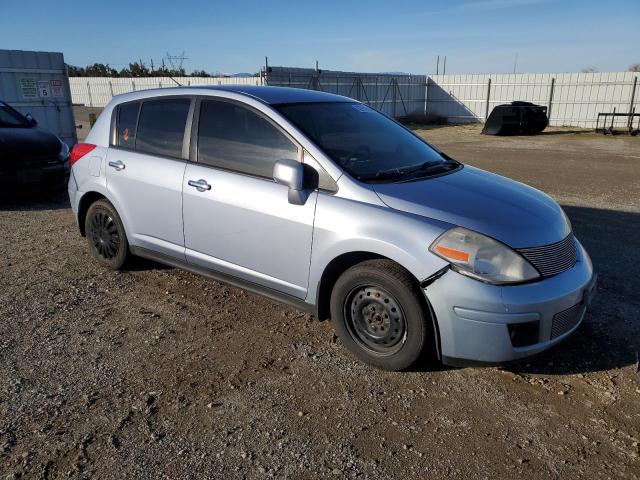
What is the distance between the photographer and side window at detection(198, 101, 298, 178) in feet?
12.0

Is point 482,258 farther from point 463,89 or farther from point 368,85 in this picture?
point 463,89

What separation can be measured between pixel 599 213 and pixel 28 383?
7430 mm

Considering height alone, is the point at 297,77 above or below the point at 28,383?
above

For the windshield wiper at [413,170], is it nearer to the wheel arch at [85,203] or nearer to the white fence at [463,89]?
the wheel arch at [85,203]

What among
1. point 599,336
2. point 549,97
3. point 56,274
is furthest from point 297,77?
point 599,336

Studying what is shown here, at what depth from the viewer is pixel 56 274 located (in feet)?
16.5

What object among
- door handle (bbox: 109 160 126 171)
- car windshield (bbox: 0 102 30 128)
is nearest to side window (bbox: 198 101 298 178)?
door handle (bbox: 109 160 126 171)

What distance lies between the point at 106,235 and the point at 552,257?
3964 millimetres

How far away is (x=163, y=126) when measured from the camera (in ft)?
14.4

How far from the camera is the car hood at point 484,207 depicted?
3.05 m

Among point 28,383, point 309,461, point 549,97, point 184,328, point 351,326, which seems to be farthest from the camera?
point 549,97

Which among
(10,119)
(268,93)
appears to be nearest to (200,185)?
(268,93)

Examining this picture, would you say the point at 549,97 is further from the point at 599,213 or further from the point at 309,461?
the point at 309,461

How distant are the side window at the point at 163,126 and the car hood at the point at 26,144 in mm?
4240
